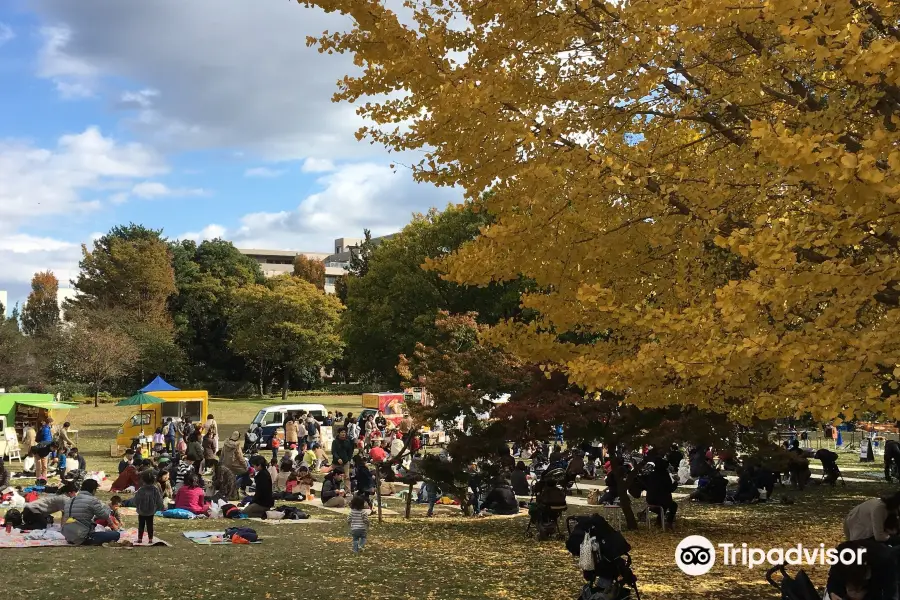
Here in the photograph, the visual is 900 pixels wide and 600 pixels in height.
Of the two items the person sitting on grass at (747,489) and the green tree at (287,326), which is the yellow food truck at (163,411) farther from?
the green tree at (287,326)

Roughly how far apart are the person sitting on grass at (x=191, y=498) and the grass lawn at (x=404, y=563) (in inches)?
42.2

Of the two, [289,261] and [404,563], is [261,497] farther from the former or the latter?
[289,261]

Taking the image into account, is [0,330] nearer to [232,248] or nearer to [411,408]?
[232,248]

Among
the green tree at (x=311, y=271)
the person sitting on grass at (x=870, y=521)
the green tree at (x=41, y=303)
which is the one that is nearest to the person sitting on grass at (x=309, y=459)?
the person sitting on grass at (x=870, y=521)

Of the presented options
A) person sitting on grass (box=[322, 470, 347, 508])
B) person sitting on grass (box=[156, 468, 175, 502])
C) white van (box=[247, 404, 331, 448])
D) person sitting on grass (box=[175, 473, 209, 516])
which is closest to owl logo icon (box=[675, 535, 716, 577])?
person sitting on grass (box=[322, 470, 347, 508])

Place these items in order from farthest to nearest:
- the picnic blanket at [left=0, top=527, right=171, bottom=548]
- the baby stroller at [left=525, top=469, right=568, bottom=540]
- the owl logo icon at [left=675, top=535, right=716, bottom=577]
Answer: the baby stroller at [left=525, top=469, right=568, bottom=540] → the picnic blanket at [left=0, top=527, right=171, bottom=548] → the owl logo icon at [left=675, top=535, right=716, bottom=577]

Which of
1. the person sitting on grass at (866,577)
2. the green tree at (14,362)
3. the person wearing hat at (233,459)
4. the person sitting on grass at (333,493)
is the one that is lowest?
the person sitting on grass at (333,493)

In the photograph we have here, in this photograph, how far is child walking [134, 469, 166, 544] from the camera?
12.6m

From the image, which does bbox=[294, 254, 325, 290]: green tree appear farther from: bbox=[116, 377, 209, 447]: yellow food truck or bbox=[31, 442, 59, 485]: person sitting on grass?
bbox=[31, 442, 59, 485]: person sitting on grass

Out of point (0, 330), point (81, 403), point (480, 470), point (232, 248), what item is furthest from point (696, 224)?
point (232, 248)

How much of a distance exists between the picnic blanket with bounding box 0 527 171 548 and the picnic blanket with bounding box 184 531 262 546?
61 cm

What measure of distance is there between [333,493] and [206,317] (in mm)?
51829

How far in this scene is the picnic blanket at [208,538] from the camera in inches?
527

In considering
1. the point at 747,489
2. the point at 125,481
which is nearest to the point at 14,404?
the point at 125,481
